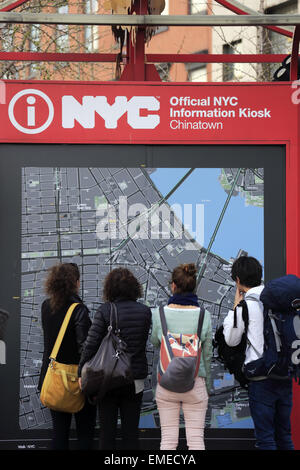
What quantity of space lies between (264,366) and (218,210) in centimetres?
152

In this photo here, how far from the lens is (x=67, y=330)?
5.32m

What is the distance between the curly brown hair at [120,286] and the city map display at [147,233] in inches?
30.0

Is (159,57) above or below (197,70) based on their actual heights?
below

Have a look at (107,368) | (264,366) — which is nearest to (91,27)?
(107,368)

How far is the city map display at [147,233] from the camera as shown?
5.95m

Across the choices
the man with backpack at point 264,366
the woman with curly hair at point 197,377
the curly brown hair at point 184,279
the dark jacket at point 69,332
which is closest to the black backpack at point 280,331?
the man with backpack at point 264,366

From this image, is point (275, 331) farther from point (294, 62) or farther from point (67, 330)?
point (294, 62)

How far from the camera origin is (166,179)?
238 inches

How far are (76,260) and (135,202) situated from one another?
26.3 inches

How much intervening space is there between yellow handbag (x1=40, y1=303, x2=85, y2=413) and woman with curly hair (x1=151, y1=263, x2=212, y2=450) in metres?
0.61

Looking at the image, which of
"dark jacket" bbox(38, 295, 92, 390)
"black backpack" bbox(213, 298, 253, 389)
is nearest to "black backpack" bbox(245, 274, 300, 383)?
"black backpack" bbox(213, 298, 253, 389)

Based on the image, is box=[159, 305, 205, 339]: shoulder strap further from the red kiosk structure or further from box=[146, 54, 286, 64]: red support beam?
box=[146, 54, 286, 64]: red support beam
